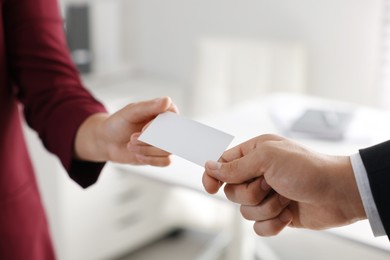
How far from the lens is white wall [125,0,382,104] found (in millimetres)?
2428

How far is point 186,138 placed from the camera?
0.94 metres

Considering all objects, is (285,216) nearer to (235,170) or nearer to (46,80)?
(235,170)

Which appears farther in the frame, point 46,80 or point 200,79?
→ point 200,79

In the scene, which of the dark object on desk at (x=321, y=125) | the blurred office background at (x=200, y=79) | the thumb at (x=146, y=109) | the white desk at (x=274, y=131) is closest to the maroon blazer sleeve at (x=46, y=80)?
the thumb at (x=146, y=109)

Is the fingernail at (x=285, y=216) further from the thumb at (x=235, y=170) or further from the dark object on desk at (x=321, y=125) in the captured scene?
the dark object on desk at (x=321, y=125)

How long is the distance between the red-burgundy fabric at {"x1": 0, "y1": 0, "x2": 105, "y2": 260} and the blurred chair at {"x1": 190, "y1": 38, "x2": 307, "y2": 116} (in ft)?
4.57

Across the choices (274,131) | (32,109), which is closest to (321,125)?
(274,131)

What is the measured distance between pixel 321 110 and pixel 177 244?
4.40 feet

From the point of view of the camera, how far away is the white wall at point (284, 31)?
243 cm

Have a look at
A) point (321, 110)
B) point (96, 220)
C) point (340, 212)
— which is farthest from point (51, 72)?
point (96, 220)

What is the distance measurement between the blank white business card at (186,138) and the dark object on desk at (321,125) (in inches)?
26.0

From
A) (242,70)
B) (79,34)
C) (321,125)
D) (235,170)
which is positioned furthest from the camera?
(79,34)

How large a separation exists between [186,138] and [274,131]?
694 mm

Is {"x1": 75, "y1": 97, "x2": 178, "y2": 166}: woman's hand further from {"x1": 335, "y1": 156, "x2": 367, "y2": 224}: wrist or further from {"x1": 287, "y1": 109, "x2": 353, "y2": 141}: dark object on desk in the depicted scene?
{"x1": 287, "y1": 109, "x2": 353, "y2": 141}: dark object on desk
